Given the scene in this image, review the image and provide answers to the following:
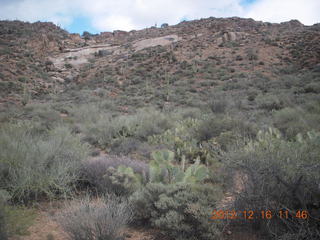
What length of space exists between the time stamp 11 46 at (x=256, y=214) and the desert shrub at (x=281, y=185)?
0.03 meters

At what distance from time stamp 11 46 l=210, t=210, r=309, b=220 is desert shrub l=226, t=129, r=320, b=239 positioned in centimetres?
A: 3

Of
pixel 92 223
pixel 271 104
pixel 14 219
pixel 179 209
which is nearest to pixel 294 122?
pixel 271 104

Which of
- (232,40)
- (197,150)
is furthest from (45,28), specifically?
(197,150)

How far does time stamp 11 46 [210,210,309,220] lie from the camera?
7.49ft

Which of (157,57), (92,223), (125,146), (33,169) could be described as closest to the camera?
(92,223)

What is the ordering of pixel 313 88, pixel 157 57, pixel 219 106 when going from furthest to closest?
pixel 157 57
pixel 313 88
pixel 219 106

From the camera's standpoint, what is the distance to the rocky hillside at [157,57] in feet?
74.6

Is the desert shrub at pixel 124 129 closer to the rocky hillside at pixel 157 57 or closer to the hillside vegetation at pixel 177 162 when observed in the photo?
the hillside vegetation at pixel 177 162

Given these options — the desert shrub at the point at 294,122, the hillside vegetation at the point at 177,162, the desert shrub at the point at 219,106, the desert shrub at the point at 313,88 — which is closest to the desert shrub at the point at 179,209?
the hillside vegetation at the point at 177,162

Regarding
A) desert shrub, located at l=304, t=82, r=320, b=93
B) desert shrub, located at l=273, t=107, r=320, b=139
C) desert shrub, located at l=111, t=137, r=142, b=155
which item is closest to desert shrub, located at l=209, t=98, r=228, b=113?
desert shrub, located at l=273, t=107, r=320, b=139

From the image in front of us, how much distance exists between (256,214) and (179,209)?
2.92 feet

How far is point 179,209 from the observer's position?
2605mm

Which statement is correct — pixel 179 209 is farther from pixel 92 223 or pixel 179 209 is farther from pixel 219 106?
pixel 219 106

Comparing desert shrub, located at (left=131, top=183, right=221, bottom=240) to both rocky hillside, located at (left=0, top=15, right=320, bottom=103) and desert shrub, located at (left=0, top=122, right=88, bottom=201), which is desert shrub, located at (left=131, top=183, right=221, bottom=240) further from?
rocky hillside, located at (left=0, top=15, right=320, bottom=103)
